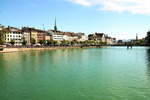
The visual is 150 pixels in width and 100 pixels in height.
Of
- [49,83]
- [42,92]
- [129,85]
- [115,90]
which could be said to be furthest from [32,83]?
[129,85]

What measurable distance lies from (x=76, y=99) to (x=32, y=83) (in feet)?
20.5

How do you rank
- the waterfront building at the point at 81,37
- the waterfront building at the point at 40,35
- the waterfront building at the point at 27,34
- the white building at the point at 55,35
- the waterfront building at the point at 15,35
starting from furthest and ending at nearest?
the waterfront building at the point at 81,37 → the white building at the point at 55,35 → the waterfront building at the point at 40,35 → the waterfront building at the point at 27,34 → the waterfront building at the point at 15,35

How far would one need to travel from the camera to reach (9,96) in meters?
14.2

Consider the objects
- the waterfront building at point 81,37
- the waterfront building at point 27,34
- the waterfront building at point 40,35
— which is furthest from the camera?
the waterfront building at point 81,37

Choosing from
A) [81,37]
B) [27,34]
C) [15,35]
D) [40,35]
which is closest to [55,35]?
Result: [40,35]

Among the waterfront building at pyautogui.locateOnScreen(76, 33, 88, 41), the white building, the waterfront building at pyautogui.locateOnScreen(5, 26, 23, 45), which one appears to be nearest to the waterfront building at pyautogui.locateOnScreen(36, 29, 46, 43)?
the white building

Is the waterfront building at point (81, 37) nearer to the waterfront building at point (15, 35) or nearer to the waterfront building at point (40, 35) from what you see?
the waterfront building at point (40, 35)

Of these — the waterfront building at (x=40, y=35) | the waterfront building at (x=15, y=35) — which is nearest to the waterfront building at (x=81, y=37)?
the waterfront building at (x=40, y=35)

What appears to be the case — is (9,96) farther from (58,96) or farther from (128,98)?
(128,98)

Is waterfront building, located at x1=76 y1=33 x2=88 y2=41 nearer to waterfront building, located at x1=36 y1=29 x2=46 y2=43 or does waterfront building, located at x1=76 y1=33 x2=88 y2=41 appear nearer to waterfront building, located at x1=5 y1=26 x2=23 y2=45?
waterfront building, located at x1=36 y1=29 x2=46 y2=43

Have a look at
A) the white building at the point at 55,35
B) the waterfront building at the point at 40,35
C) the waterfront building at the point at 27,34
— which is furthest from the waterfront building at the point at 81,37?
the waterfront building at the point at 27,34

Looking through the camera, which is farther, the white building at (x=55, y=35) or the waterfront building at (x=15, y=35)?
the white building at (x=55, y=35)

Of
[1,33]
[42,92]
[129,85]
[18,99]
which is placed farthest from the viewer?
[1,33]

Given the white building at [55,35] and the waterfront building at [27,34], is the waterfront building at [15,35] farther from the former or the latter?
the white building at [55,35]
